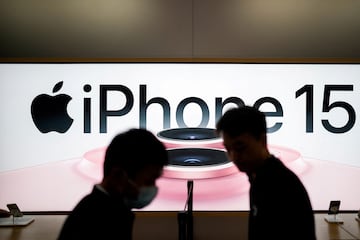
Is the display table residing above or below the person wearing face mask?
below

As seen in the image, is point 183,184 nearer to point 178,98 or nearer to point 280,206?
point 178,98

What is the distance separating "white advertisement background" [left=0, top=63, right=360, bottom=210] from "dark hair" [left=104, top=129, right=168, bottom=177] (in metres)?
2.37

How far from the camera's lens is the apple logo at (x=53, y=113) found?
3.75 m

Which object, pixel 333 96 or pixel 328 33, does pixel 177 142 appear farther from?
pixel 328 33

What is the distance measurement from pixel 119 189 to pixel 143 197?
0.49ft

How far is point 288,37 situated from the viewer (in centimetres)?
388

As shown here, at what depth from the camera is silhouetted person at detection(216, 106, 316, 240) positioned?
1543 mm

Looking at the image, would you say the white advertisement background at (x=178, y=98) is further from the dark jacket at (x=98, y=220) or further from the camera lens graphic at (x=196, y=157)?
the dark jacket at (x=98, y=220)

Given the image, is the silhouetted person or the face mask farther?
the silhouetted person

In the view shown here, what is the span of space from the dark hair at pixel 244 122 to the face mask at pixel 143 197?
0.40 meters

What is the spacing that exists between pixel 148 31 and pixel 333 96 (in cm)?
167

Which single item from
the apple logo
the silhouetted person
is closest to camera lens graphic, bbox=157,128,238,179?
the apple logo

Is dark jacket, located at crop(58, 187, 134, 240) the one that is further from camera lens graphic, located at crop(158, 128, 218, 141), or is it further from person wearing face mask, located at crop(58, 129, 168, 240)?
camera lens graphic, located at crop(158, 128, 218, 141)

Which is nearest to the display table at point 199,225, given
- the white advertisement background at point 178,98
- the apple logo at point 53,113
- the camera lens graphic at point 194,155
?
the camera lens graphic at point 194,155
